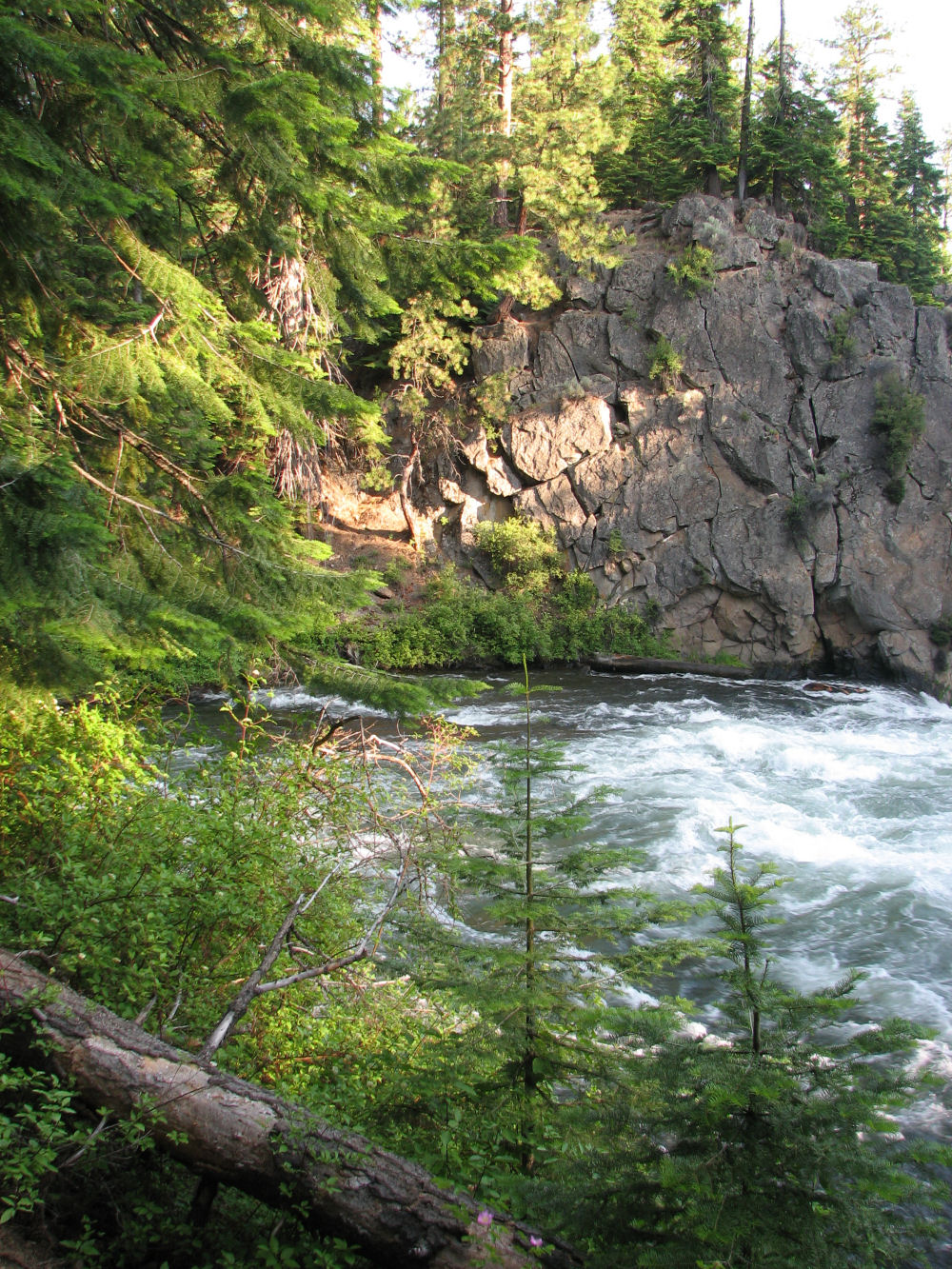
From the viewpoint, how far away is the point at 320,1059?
3.92 meters

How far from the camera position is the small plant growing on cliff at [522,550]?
18953 mm

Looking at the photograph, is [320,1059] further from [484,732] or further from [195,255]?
[484,732]

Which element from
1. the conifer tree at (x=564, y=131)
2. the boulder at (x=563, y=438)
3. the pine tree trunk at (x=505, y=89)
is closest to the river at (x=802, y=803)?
the boulder at (x=563, y=438)

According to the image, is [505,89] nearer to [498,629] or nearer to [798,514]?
[798,514]

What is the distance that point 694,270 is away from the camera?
19328 millimetres

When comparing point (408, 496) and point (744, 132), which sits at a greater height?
point (744, 132)

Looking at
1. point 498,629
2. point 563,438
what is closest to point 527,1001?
point 498,629

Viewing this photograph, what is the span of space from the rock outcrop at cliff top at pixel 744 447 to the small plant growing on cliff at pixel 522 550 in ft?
1.67

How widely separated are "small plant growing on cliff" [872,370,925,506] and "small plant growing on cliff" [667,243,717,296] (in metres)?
4.89

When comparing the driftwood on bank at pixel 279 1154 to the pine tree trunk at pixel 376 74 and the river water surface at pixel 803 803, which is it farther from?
the pine tree trunk at pixel 376 74

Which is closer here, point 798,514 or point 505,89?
point 798,514

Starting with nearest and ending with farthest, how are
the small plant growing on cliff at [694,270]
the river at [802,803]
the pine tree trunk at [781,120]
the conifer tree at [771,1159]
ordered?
the conifer tree at [771,1159] → the river at [802,803] → the small plant growing on cliff at [694,270] → the pine tree trunk at [781,120]

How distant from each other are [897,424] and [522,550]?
8.93 meters

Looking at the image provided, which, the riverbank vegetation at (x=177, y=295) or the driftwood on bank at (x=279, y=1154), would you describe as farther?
the riverbank vegetation at (x=177, y=295)
